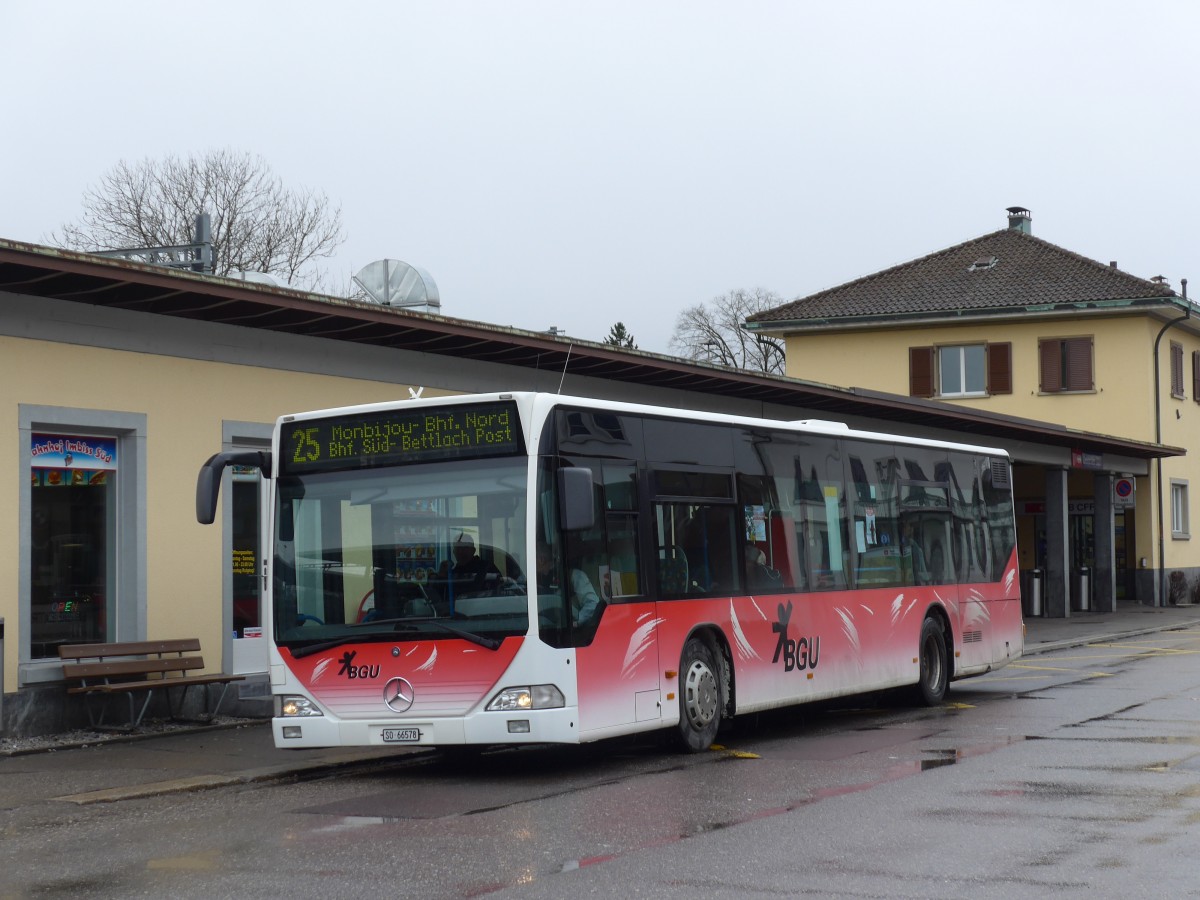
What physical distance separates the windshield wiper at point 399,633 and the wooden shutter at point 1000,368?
3603 centimetres

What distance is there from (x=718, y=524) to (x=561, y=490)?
2585mm

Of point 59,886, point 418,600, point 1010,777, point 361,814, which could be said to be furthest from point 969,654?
point 59,886

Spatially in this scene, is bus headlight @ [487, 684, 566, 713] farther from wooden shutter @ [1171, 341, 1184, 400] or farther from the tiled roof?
wooden shutter @ [1171, 341, 1184, 400]

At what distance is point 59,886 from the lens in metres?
8.02

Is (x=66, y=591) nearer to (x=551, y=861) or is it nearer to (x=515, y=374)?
→ (x=515, y=374)

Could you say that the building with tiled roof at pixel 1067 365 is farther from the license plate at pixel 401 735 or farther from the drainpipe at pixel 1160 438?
the license plate at pixel 401 735

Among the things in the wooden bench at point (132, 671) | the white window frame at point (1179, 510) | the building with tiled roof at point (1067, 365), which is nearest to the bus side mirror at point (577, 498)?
the wooden bench at point (132, 671)

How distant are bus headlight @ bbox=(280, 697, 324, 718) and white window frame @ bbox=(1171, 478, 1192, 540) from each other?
38.0 m

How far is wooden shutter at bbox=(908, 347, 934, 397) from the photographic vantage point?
152 feet

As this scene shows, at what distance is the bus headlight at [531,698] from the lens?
11.5 meters

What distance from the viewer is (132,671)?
14.9 m

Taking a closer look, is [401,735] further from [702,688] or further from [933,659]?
[933,659]

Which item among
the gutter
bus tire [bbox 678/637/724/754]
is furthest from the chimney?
bus tire [bbox 678/637/724/754]

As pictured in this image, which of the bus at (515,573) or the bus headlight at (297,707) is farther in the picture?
the bus headlight at (297,707)
